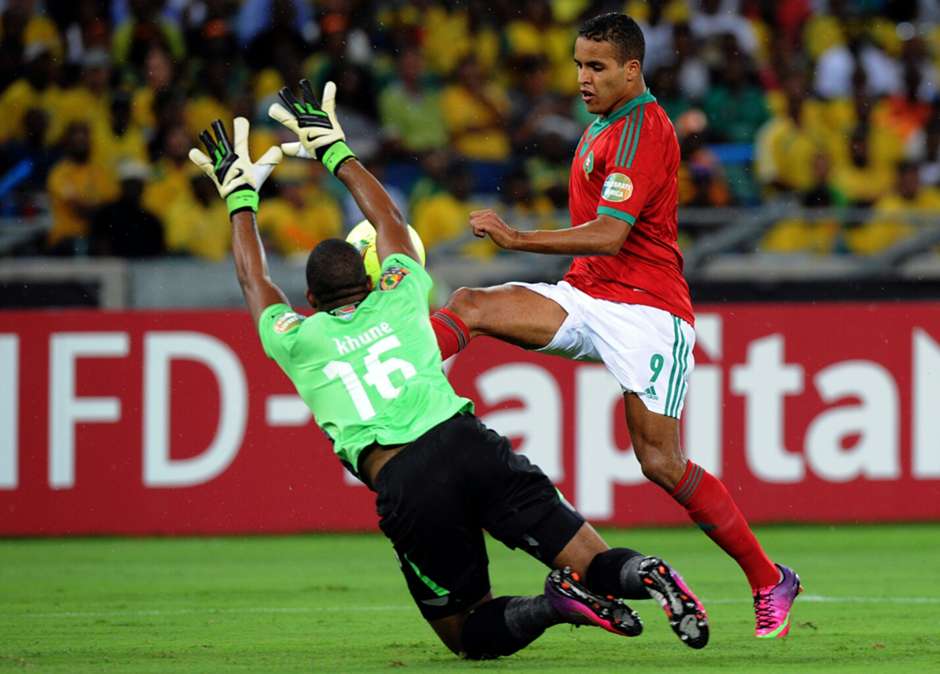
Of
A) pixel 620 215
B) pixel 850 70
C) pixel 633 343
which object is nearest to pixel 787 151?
pixel 850 70

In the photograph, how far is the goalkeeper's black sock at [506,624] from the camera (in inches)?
250

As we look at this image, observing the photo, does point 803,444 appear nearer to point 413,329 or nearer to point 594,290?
point 594,290

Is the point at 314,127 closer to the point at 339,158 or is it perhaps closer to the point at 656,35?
the point at 339,158

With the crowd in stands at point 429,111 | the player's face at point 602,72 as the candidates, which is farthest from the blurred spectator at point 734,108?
the player's face at point 602,72

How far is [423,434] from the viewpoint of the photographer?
6188 mm

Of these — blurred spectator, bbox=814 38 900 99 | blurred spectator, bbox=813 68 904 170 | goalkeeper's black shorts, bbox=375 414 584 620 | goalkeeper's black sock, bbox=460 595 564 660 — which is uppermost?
blurred spectator, bbox=814 38 900 99

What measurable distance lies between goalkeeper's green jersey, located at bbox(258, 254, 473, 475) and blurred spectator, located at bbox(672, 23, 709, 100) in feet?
32.5

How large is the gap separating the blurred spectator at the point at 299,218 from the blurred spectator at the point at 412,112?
1457 millimetres

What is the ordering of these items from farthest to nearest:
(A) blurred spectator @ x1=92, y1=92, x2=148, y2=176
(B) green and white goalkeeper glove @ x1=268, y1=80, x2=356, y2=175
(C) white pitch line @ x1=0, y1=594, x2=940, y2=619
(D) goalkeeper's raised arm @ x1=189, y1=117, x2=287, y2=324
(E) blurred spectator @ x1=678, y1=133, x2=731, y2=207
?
(E) blurred spectator @ x1=678, y1=133, x2=731, y2=207 < (A) blurred spectator @ x1=92, y1=92, x2=148, y2=176 < (C) white pitch line @ x1=0, y1=594, x2=940, y2=619 < (B) green and white goalkeeper glove @ x1=268, y1=80, x2=356, y2=175 < (D) goalkeeper's raised arm @ x1=189, y1=117, x2=287, y2=324

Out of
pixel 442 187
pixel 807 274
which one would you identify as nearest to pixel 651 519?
pixel 807 274

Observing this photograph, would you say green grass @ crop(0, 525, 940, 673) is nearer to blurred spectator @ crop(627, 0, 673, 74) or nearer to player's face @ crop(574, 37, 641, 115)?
player's face @ crop(574, 37, 641, 115)

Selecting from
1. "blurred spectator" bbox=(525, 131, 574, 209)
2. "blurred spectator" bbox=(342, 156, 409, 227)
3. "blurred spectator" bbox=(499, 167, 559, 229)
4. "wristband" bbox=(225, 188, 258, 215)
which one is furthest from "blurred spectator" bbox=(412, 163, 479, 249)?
"wristband" bbox=(225, 188, 258, 215)

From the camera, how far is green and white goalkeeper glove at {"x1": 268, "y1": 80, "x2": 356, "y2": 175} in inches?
270

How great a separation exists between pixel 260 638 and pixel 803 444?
594 centimetres
